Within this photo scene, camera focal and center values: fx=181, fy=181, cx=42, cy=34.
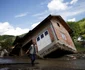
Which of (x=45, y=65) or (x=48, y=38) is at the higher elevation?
(x=48, y=38)

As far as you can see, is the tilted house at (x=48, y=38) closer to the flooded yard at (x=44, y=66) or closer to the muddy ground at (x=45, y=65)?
the muddy ground at (x=45, y=65)

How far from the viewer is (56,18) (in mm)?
31516

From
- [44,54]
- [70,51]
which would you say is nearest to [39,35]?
[44,54]

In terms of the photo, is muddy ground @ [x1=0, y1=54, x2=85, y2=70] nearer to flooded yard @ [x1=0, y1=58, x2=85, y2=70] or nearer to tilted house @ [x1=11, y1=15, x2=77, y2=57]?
flooded yard @ [x1=0, y1=58, x2=85, y2=70]

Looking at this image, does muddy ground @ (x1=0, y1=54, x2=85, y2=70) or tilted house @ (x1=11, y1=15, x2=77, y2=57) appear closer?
muddy ground @ (x1=0, y1=54, x2=85, y2=70)

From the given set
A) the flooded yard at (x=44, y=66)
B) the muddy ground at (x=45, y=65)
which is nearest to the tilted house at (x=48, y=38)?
the muddy ground at (x=45, y=65)

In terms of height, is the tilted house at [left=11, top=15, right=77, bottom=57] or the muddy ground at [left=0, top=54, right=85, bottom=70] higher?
the tilted house at [left=11, top=15, right=77, bottom=57]

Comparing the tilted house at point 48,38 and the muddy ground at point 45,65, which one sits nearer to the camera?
the muddy ground at point 45,65

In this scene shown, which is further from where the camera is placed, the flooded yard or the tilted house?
the tilted house

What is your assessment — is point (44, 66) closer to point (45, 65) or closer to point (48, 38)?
point (45, 65)

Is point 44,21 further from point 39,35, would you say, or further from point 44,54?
point 44,54

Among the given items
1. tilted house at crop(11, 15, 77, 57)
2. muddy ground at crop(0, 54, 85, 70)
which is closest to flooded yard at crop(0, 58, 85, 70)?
muddy ground at crop(0, 54, 85, 70)

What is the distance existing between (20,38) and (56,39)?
8631 millimetres

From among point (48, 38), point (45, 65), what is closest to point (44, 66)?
point (45, 65)
